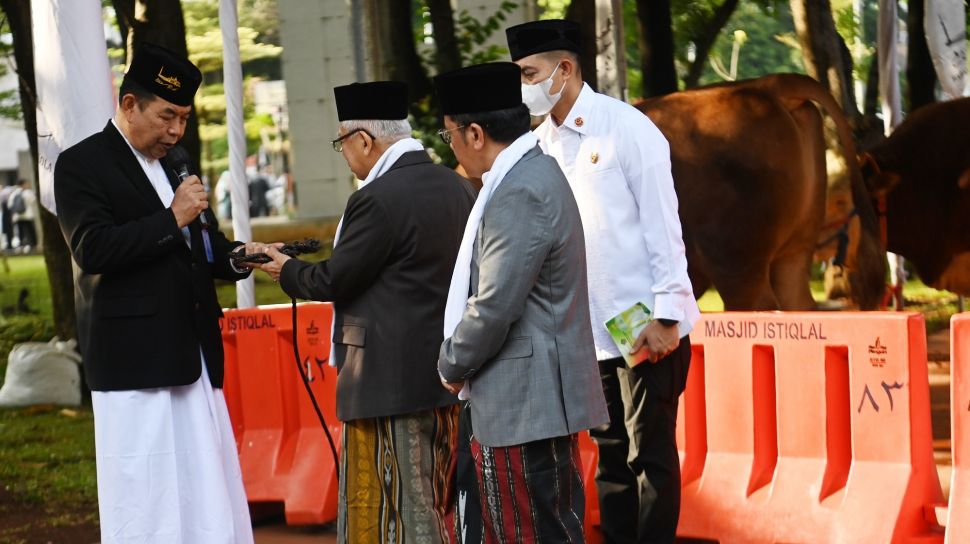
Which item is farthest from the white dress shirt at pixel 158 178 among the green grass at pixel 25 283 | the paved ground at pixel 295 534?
the green grass at pixel 25 283

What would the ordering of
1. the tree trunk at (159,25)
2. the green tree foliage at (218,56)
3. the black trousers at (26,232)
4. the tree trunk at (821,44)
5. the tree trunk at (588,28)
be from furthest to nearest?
the black trousers at (26,232) < the green tree foliage at (218,56) < the tree trunk at (821,44) < the tree trunk at (588,28) < the tree trunk at (159,25)

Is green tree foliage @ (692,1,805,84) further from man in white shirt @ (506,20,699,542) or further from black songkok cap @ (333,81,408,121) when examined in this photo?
black songkok cap @ (333,81,408,121)

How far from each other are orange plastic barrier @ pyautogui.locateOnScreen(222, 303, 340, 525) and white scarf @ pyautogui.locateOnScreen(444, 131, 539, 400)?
304 cm

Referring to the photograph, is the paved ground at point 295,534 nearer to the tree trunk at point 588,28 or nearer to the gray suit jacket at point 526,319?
the gray suit jacket at point 526,319

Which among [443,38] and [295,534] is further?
[443,38]

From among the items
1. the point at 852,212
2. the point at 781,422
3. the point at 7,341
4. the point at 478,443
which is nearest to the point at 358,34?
the point at 7,341

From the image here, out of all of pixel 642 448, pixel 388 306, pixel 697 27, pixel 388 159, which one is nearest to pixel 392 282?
pixel 388 306

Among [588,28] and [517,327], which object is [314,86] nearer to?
[588,28]

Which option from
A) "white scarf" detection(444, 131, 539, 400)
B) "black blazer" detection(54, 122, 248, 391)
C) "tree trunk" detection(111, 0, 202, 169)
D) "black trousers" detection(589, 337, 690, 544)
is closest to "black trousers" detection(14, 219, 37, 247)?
"tree trunk" detection(111, 0, 202, 169)

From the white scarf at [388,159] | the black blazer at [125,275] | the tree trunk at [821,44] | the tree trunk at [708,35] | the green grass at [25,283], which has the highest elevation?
the tree trunk at [708,35]

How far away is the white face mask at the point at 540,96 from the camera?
5.07m

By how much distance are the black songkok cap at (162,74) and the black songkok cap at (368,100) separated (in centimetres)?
52

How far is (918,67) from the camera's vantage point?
15.7 metres

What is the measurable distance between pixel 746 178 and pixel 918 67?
8.51 metres
